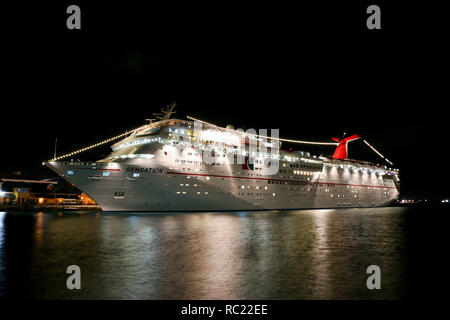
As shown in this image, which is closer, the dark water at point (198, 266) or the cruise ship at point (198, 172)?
the dark water at point (198, 266)

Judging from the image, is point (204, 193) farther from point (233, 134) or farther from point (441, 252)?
point (441, 252)

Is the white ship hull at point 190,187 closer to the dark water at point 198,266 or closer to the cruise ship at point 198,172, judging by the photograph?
the cruise ship at point 198,172

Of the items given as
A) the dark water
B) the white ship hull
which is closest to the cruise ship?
the white ship hull

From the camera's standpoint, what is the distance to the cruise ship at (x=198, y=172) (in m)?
31.4

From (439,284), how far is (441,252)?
23.6 feet

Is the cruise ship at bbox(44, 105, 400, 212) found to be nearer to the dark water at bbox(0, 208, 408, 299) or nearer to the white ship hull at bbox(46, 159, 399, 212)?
the white ship hull at bbox(46, 159, 399, 212)

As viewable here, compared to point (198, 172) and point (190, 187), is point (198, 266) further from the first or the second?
point (198, 172)

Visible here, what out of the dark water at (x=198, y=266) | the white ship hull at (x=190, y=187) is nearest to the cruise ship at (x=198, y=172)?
the white ship hull at (x=190, y=187)

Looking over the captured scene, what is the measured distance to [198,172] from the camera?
36.2 metres

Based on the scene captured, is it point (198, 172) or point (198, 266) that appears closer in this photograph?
point (198, 266)

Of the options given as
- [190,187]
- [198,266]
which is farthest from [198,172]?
[198,266]

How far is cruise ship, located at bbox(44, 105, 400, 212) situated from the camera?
1236 inches

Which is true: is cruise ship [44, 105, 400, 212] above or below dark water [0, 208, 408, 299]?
above
